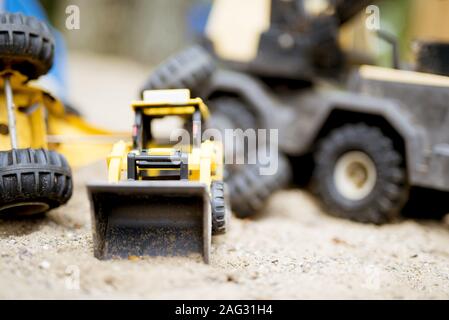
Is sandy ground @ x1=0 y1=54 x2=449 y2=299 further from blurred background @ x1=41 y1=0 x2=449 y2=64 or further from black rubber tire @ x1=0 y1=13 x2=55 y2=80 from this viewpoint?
blurred background @ x1=41 y1=0 x2=449 y2=64

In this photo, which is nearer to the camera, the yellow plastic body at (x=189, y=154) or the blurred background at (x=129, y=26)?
the yellow plastic body at (x=189, y=154)

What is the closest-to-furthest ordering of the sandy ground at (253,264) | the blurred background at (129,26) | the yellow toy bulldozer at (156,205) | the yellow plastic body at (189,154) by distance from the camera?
1. the sandy ground at (253,264)
2. the yellow toy bulldozer at (156,205)
3. the yellow plastic body at (189,154)
4. the blurred background at (129,26)

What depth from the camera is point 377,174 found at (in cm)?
394

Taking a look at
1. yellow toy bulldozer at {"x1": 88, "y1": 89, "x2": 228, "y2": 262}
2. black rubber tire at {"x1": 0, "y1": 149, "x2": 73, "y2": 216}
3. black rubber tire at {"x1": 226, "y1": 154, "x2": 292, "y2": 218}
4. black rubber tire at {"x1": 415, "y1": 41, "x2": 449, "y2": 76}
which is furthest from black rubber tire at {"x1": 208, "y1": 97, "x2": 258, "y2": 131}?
A: black rubber tire at {"x1": 0, "y1": 149, "x2": 73, "y2": 216}

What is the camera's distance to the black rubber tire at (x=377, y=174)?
12.7 feet

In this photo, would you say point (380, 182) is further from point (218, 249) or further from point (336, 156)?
point (218, 249)

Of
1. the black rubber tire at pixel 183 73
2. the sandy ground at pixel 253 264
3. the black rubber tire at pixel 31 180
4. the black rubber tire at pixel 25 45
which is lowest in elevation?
the sandy ground at pixel 253 264

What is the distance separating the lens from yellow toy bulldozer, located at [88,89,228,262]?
8.54 feet

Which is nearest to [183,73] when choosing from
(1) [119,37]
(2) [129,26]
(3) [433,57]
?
(3) [433,57]

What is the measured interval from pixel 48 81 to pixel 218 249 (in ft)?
10.2

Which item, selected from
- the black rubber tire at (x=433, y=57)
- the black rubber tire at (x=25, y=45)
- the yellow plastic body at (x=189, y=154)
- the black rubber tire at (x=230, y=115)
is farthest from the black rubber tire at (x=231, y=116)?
the black rubber tire at (x=25, y=45)

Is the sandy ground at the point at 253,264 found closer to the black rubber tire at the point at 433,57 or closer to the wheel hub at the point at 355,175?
the wheel hub at the point at 355,175

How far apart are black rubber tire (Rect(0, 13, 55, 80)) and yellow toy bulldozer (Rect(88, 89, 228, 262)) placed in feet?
2.35

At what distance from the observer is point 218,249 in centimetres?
306
